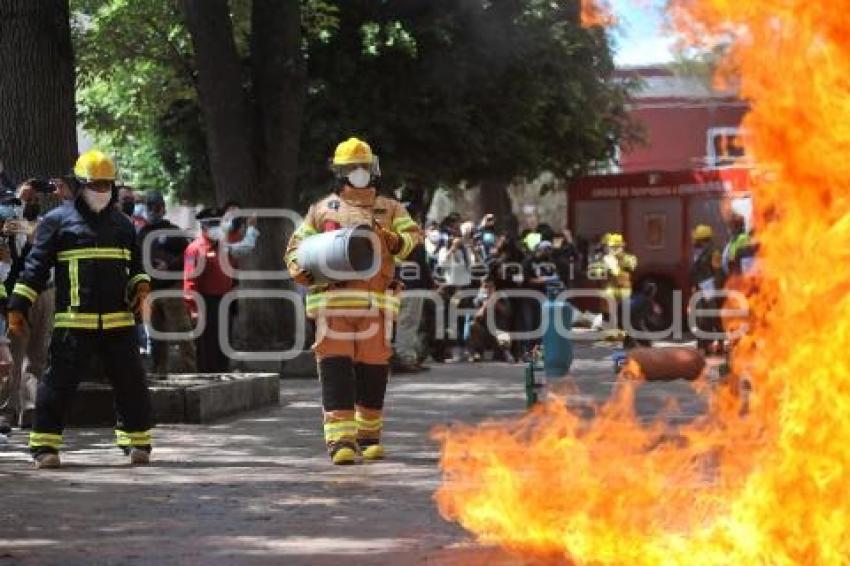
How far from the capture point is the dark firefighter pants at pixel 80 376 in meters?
10.8

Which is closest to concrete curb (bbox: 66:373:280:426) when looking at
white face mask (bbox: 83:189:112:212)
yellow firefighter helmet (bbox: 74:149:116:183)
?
white face mask (bbox: 83:189:112:212)

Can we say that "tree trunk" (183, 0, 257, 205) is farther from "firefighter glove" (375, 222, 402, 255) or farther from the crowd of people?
"firefighter glove" (375, 222, 402, 255)

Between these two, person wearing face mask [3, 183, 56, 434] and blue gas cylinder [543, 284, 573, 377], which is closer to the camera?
person wearing face mask [3, 183, 56, 434]

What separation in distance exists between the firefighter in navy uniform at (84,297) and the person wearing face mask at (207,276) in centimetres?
530

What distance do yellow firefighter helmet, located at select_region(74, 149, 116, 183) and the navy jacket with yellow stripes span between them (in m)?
0.16

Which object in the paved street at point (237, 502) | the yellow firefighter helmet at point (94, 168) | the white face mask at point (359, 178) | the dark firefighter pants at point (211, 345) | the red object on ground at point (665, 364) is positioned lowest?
the paved street at point (237, 502)

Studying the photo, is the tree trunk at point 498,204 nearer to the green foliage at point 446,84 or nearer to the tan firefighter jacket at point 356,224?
the green foliage at point 446,84

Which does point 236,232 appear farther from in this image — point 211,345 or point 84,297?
point 84,297

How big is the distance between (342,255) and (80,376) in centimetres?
178

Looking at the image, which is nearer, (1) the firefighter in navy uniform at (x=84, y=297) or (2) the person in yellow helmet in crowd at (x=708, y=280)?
(1) the firefighter in navy uniform at (x=84, y=297)

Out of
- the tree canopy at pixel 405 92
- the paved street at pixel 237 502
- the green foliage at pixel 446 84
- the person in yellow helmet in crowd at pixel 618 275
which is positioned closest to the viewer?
the paved street at pixel 237 502

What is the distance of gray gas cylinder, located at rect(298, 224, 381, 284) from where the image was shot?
1066 centimetres

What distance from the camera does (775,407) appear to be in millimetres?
6688

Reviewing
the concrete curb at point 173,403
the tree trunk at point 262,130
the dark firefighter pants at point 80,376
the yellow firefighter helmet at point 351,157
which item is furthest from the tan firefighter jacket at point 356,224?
the tree trunk at point 262,130
